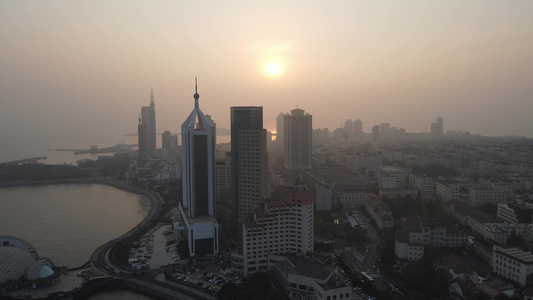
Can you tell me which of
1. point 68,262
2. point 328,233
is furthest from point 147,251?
point 328,233

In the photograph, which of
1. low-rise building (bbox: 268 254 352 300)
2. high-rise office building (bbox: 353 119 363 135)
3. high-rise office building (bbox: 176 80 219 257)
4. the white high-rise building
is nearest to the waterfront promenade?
the white high-rise building

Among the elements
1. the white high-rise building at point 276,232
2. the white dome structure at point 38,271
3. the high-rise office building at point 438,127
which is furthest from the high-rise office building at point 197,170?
the high-rise office building at point 438,127

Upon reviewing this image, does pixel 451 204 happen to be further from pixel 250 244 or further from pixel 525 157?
pixel 525 157

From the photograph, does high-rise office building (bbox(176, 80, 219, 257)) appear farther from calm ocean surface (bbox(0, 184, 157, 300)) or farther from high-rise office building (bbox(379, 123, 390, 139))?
high-rise office building (bbox(379, 123, 390, 139))

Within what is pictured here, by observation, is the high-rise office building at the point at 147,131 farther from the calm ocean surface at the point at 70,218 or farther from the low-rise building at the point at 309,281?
the low-rise building at the point at 309,281

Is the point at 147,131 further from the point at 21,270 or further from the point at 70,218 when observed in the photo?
the point at 21,270

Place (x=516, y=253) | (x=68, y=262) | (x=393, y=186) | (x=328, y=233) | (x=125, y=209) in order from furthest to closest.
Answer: (x=393, y=186), (x=125, y=209), (x=328, y=233), (x=68, y=262), (x=516, y=253)
